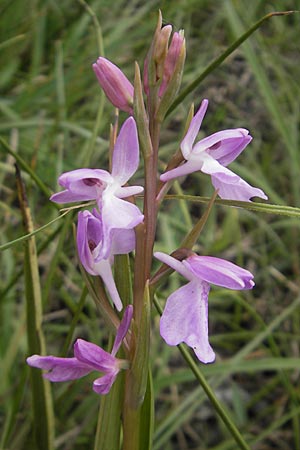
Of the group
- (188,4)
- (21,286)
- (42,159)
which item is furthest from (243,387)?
(188,4)

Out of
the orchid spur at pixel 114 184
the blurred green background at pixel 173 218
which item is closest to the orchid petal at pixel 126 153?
the orchid spur at pixel 114 184

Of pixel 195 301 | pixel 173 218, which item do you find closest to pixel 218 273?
pixel 195 301

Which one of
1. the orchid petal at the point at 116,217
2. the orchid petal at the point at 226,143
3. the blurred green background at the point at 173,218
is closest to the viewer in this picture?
the orchid petal at the point at 116,217

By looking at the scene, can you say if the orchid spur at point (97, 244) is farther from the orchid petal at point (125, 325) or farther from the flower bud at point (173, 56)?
the flower bud at point (173, 56)

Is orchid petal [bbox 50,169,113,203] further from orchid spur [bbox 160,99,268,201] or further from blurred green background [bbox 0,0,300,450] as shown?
blurred green background [bbox 0,0,300,450]

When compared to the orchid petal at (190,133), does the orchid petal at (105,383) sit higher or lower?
lower

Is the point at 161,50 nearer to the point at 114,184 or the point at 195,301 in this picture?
the point at 114,184

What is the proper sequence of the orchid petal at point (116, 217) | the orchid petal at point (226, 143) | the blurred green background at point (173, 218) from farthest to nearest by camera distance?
the blurred green background at point (173, 218), the orchid petal at point (226, 143), the orchid petal at point (116, 217)
